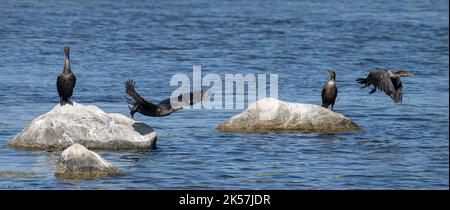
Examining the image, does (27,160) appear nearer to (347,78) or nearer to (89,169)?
(89,169)

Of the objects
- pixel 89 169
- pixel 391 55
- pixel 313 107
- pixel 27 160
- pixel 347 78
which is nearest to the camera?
pixel 89 169

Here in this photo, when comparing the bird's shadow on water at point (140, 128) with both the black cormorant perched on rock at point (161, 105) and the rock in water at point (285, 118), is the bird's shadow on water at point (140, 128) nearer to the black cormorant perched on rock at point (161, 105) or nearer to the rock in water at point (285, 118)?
the black cormorant perched on rock at point (161, 105)

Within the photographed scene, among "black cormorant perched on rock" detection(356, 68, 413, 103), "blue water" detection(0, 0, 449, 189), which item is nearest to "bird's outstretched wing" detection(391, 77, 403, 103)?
"black cormorant perched on rock" detection(356, 68, 413, 103)

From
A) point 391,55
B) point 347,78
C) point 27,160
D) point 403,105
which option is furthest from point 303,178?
point 391,55

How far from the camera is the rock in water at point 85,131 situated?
24.8 m

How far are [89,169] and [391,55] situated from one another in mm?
26610

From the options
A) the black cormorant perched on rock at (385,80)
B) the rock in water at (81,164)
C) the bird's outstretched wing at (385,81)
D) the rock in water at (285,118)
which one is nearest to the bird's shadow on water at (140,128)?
the rock in water at (81,164)

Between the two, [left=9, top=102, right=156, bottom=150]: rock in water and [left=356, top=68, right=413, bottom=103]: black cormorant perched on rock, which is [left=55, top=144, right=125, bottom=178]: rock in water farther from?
[left=356, top=68, right=413, bottom=103]: black cormorant perched on rock

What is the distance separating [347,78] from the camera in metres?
Result: 39.9

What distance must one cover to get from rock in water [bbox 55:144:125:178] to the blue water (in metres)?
0.28

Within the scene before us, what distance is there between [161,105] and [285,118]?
13.1 ft

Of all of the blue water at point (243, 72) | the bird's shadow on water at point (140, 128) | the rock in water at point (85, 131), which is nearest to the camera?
the blue water at point (243, 72)

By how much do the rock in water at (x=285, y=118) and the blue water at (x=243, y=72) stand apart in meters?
0.31

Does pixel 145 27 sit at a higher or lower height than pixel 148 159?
higher
